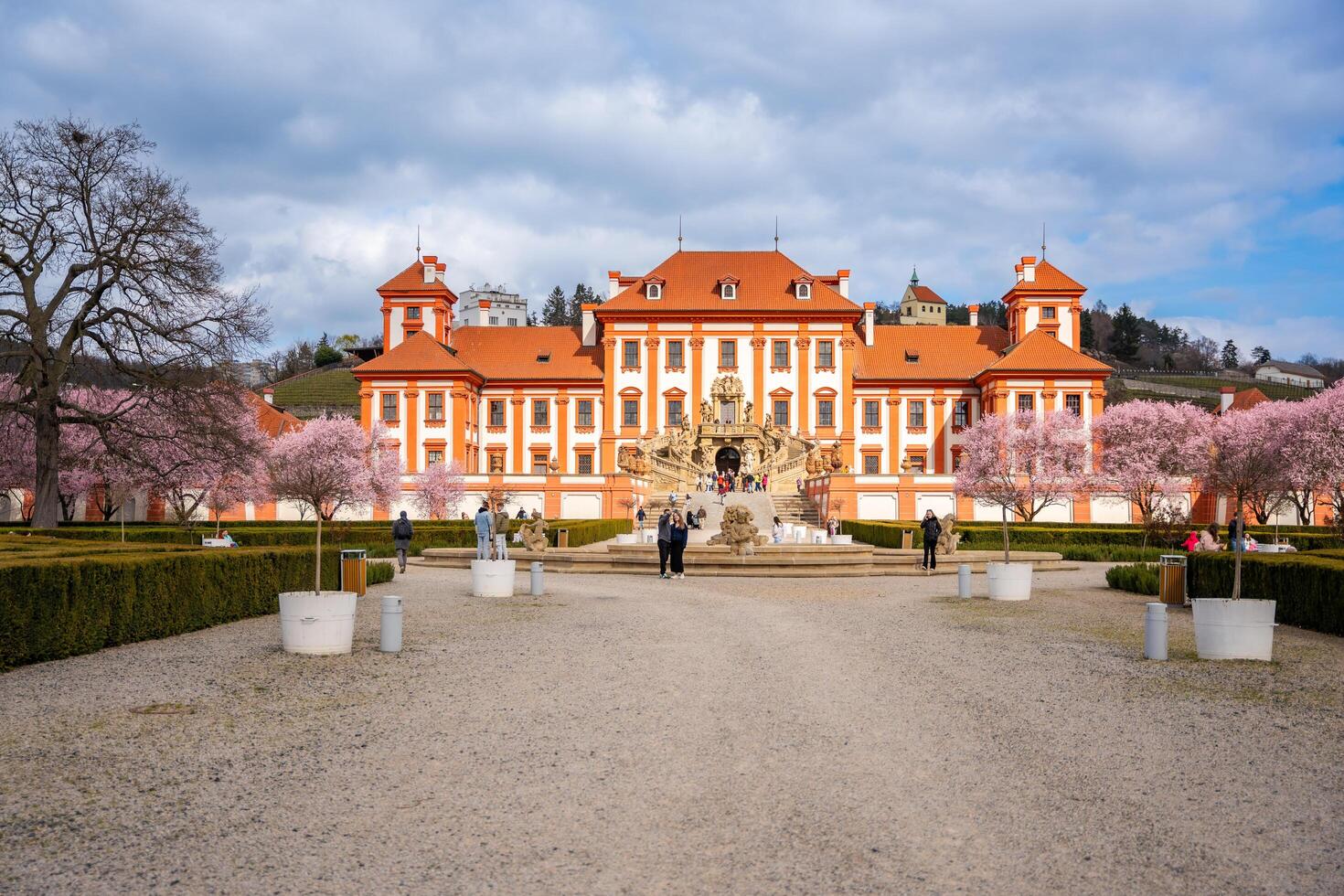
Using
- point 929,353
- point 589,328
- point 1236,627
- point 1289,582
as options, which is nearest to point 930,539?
point 1289,582

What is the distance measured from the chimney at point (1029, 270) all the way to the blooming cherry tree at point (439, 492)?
35.1 metres

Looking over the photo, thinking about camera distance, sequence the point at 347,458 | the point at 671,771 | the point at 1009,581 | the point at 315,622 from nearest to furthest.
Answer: the point at 671,771
the point at 315,622
the point at 1009,581
the point at 347,458

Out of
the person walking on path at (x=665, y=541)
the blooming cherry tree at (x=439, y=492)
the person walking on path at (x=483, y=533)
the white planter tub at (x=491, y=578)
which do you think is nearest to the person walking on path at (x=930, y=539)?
the person walking on path at (x=665, y=541)

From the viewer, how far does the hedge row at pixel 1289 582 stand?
14.0 m

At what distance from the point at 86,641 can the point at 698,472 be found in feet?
142

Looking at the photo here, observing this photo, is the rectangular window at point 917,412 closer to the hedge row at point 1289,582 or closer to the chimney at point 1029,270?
the chimney at point 1029,270

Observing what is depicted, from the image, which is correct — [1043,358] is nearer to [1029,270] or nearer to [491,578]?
[1029,270]

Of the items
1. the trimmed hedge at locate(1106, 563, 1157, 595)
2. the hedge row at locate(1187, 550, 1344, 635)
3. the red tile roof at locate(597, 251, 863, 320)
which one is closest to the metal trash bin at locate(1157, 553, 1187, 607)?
the hedge row at locate(1187, 550, 1344, 635)

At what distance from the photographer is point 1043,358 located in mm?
56750

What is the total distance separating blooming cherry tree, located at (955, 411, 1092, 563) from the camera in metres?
47.4

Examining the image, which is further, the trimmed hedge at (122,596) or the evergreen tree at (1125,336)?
the evergreen tree at (1125,336)

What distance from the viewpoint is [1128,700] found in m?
9.26

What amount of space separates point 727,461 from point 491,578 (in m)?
39.9

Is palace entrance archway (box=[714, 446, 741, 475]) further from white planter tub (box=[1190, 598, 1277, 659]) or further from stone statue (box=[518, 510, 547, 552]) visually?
white planter tub (box=[1190, 598, 1277, 659])
